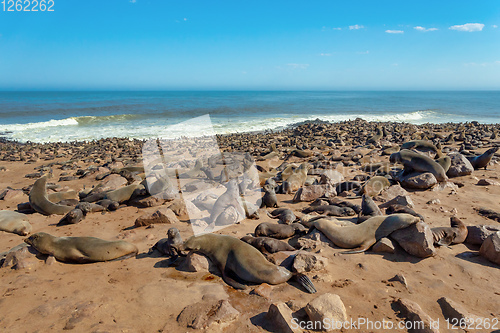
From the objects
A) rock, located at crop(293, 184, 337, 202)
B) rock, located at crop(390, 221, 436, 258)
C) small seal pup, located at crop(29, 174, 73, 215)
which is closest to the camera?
rock, located at crop(390, 221, 436, 258)

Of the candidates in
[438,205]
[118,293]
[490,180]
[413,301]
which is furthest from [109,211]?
[490,180]

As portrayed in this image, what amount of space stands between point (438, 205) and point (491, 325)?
3.26 meters

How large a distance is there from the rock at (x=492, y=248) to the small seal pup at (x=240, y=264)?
2484 mm

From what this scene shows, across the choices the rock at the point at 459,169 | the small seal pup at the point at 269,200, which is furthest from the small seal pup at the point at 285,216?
the rock at the point at 459,169

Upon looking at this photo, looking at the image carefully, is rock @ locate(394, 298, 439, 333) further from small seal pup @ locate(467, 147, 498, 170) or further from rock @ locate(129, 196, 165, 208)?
small seal pup @ locate(467, 147, 498, 170)

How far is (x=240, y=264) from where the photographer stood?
334 centimetres

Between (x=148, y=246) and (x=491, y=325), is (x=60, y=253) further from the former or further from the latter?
(x=491, y=325)

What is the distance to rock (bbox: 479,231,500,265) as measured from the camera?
357 cm

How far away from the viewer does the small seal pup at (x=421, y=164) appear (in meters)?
6.47

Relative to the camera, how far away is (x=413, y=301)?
9.66 feet

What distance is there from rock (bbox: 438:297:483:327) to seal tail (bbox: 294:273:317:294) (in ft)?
4.21

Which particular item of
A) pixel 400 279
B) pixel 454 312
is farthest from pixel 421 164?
pixel 454 312

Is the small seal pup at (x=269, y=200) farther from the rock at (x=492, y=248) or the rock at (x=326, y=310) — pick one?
the rock at (x=492, y=248)

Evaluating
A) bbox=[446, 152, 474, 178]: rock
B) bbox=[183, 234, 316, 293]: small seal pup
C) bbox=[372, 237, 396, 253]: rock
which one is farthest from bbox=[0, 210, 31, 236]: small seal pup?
bbox=[446, 152, 474, 178]: rock
